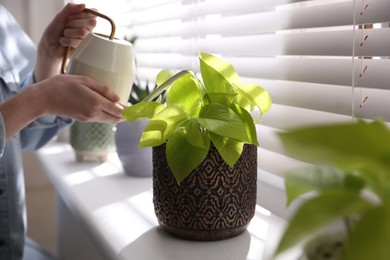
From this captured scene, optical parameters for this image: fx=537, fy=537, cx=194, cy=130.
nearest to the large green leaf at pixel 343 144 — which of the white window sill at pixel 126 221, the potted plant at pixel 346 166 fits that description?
the potted plant at pixel 346 166

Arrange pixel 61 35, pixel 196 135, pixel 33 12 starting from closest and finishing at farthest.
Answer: pixel 196 135 → pixel 61 35 → pixel 33 12

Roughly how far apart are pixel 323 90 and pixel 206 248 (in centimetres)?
29

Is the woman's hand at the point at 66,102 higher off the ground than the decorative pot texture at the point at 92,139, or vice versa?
the woman's hand at the point at 66,102

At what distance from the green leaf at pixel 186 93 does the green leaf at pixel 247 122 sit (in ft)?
0.16

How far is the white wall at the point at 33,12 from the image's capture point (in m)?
1.71

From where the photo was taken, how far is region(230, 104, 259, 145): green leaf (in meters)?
0.66

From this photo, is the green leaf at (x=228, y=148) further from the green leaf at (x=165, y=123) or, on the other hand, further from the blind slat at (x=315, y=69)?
the blind slat at (x=315, y=69)

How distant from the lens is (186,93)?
0.69 metres

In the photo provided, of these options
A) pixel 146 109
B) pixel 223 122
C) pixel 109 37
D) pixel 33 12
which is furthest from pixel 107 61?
pixel 33 12

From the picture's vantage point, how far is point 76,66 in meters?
0.83

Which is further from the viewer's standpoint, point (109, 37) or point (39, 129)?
point (39, 129)

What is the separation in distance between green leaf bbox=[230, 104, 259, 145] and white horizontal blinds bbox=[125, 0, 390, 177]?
44 mm

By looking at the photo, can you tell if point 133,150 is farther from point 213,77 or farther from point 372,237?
point 372,237

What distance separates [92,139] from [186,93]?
0.68 m
